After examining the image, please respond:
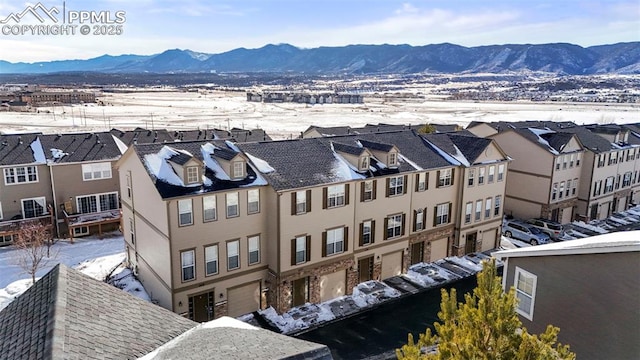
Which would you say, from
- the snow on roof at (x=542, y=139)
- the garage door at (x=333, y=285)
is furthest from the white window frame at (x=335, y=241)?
the snow on roof at (x=542, y=139)

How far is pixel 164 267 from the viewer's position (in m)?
23.1

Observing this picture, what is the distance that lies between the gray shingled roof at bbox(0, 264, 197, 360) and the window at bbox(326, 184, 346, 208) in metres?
14.3

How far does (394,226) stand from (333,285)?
6.01m

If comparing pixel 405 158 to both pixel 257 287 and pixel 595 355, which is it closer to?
pixel 257 287

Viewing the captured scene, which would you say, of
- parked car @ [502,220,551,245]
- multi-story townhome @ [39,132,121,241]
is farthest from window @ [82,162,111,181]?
parked car @ [502,220,551,245]

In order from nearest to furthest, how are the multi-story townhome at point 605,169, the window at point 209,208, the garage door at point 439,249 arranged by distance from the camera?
→ the window at point 209,208, the garage door at point 439,249, the multi-story townhome at point 605,169

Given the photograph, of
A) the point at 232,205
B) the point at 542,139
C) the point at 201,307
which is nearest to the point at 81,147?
the point at 232,205

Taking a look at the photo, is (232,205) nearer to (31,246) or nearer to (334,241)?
(334,241)

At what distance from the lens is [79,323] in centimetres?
995

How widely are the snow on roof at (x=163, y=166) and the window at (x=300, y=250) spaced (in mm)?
6563

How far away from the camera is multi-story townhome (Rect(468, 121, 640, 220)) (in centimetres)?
4331

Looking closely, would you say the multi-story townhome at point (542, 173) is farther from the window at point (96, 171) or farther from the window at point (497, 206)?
the window at point (96, 171)

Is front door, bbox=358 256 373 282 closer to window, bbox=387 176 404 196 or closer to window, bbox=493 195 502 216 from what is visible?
window, bbox=387 176 404 196

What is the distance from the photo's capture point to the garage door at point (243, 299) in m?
24.5
